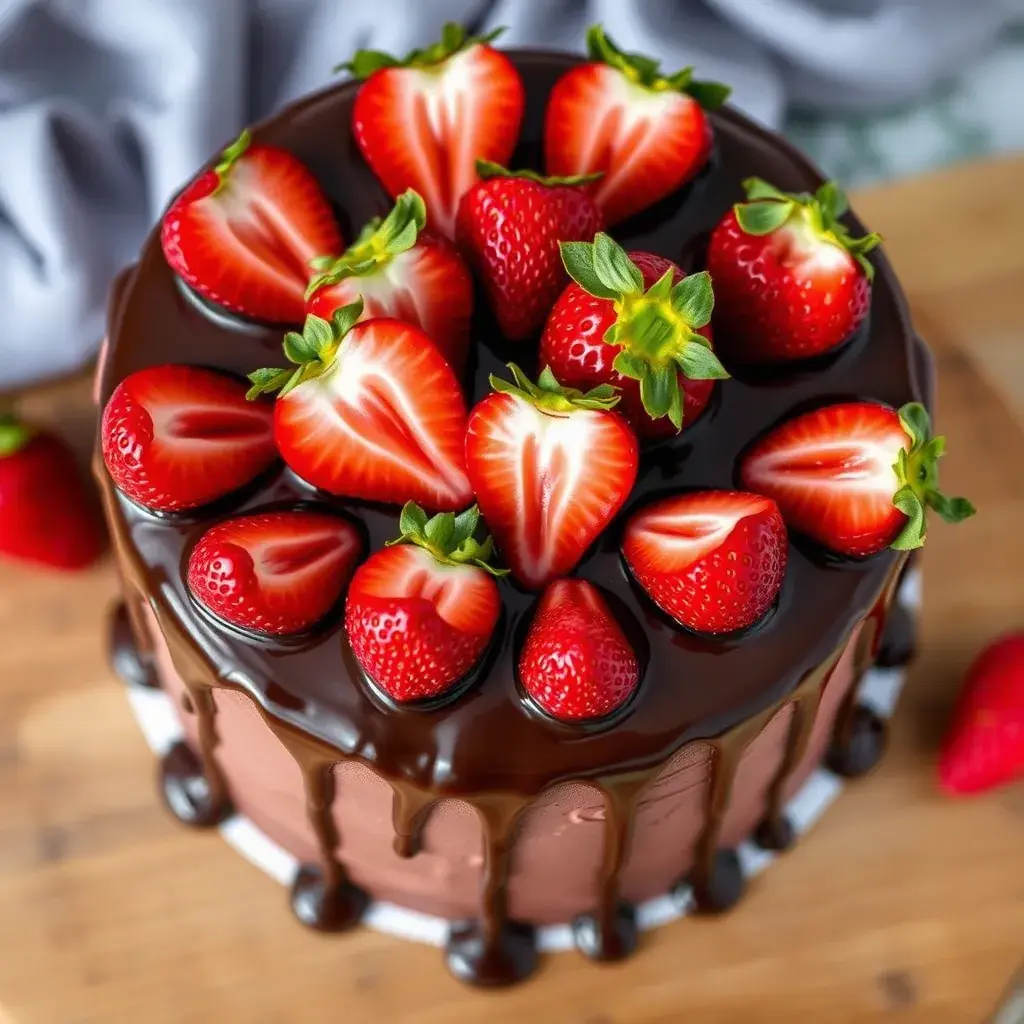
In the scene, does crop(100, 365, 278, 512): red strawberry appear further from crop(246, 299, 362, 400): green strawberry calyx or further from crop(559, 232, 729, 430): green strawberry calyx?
crop(559, 232, 729, 430): green strawberry calyx

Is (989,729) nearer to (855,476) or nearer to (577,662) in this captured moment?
(855,476)

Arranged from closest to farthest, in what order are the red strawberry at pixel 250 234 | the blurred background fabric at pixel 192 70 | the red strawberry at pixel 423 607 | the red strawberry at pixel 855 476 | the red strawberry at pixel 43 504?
the red strawberry at pixel 423 607 → the red strawberry at pixel 855 476 → the red strawberry at pixel 250 234 → the red strawberry at pixel 43 504 → the blurred background fabric at pixel 192 70

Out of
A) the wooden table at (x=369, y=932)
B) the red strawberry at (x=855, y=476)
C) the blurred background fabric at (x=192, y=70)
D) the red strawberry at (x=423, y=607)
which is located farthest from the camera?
the blurred background fabric at (x=192, y=70)

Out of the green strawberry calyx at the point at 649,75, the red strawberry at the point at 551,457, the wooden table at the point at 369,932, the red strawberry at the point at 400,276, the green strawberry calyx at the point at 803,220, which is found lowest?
the wooden table at the point at 369,932

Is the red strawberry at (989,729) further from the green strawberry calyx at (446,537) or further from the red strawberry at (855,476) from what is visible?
the green strawberry calyx at (446,537)

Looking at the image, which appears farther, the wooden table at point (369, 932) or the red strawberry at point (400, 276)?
the wooden table at point (369, 932)

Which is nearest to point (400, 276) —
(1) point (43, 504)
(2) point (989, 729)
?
(1) point (43, 504)

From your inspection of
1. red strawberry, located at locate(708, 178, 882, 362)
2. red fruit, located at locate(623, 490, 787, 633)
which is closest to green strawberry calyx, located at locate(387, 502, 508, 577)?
red fruit, located at locate(623, 490, 787, 633)

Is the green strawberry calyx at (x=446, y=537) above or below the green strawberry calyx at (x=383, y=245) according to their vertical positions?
below

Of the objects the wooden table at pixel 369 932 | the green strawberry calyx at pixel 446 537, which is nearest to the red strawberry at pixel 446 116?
the green strawberry calyx at pixel 446 537
